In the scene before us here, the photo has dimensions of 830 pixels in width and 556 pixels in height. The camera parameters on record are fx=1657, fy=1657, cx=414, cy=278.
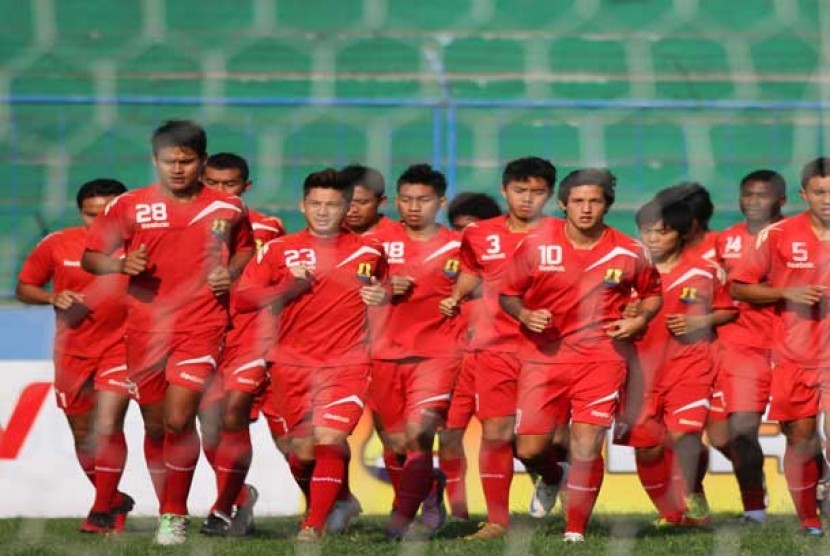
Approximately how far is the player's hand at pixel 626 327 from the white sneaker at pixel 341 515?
1239 millimetres

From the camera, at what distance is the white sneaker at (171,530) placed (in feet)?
17.5

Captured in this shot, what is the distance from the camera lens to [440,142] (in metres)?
7.77

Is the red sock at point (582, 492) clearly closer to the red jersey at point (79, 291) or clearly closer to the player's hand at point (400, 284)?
the player's hand at point (400, 284)

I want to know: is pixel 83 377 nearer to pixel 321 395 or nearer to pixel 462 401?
pixel 321 395

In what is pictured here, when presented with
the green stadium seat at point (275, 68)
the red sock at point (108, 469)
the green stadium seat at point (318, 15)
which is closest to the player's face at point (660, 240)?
the red sock at point (108, 469)

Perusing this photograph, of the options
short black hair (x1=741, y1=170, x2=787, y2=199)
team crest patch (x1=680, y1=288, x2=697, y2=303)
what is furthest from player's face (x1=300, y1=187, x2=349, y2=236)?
short black hair (x1=741, y1=170, x2=787, y2=199)

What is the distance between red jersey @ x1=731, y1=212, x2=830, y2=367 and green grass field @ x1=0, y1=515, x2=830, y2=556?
2.06 feet

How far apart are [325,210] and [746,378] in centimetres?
170

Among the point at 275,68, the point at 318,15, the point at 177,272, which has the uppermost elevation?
the point at 318,15

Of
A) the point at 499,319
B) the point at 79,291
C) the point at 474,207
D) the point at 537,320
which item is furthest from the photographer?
the point at 474,207

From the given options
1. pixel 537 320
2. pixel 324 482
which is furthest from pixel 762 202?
pixel 324 482

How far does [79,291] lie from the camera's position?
6.37 metres

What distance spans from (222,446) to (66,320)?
0.87 meters

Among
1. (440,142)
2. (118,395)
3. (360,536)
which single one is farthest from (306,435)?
(440,142)
